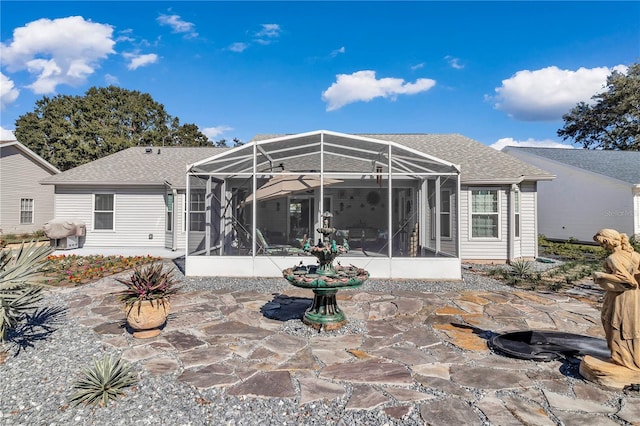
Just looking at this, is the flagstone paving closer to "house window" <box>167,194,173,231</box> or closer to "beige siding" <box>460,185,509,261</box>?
"beige siding" <box>460,185,509,261</box>

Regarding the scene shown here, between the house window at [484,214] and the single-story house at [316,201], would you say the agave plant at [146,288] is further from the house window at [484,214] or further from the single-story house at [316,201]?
the house window at [484,214]

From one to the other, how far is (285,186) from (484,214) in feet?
21.3

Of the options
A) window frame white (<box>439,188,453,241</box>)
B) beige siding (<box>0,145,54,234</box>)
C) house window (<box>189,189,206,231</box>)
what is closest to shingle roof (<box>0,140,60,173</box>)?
beige siding (<box>0,145,54,234</box>)

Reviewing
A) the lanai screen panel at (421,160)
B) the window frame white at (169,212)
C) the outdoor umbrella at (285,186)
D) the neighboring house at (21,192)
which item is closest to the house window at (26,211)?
the neighboring house at (21,192)

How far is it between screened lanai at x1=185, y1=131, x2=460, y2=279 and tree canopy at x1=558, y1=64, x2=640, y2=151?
26.2m

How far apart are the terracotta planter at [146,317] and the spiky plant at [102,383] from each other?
1078 millimetres

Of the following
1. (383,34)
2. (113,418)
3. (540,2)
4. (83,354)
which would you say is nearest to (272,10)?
(383,34)

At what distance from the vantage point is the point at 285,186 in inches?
416

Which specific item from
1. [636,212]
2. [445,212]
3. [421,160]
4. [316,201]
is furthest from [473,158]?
[636,212]

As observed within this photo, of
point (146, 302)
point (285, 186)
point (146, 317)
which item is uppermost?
point (285, 186)

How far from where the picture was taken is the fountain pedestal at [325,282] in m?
4.87

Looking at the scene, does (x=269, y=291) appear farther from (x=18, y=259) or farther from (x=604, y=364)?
(x=604, y=364)

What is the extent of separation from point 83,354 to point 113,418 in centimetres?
177

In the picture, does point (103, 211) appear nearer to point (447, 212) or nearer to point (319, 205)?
point (319, 205)
